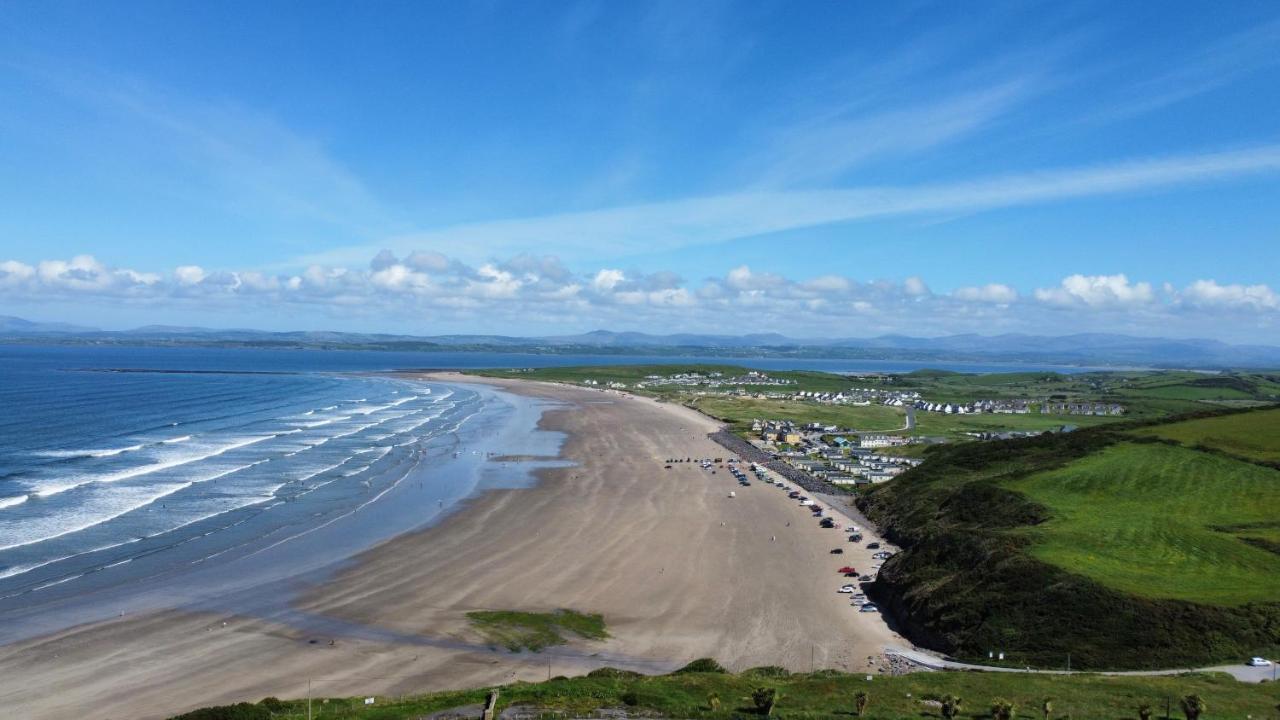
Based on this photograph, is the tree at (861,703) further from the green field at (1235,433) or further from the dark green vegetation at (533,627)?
the green field at (1235,433)

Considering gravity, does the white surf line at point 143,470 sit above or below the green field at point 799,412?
above

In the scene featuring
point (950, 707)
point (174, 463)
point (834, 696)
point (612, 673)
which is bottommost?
point (612, 673)

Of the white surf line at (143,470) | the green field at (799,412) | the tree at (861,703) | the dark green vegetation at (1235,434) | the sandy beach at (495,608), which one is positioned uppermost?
the dark green vegetation at (1235,434)

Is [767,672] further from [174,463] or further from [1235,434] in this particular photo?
[174,463]

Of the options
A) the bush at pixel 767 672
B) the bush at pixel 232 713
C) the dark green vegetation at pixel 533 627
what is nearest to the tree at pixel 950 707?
the bush at pixel 767 672

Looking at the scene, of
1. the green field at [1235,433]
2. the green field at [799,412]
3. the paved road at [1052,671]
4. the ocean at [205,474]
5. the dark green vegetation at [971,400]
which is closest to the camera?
the paved road at [1052,671]

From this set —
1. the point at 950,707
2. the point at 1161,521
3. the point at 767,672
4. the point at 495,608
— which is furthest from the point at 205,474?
the point at 1161,521
